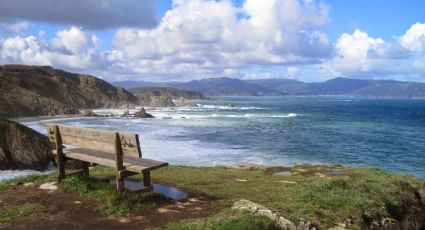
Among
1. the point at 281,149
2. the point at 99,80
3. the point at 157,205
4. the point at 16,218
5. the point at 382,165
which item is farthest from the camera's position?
the point at 99,80

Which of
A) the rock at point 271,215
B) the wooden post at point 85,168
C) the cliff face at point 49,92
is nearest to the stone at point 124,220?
the rock at point 271,215

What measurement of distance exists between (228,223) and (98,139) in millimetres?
3801

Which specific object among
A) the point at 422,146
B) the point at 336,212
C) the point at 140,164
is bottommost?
the point at 422,146

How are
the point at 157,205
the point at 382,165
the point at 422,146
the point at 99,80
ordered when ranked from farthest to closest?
the point at 99,80 < the point at 422,146 < the point at 382,165 < the point at 157,205

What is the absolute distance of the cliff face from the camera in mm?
80812

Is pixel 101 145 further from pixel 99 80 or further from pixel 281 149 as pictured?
pixel 99 80

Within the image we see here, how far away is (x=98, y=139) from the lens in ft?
33.3

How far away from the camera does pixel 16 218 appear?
364 inches

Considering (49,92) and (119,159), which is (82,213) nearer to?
(119,159)

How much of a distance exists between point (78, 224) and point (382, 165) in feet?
95.3

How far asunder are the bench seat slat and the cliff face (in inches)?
2642

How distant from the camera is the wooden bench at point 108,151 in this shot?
31.6ft

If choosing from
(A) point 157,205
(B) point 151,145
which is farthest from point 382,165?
(A) point 157,205

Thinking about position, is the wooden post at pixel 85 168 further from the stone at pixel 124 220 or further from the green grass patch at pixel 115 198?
the stone at pixel 124 220
